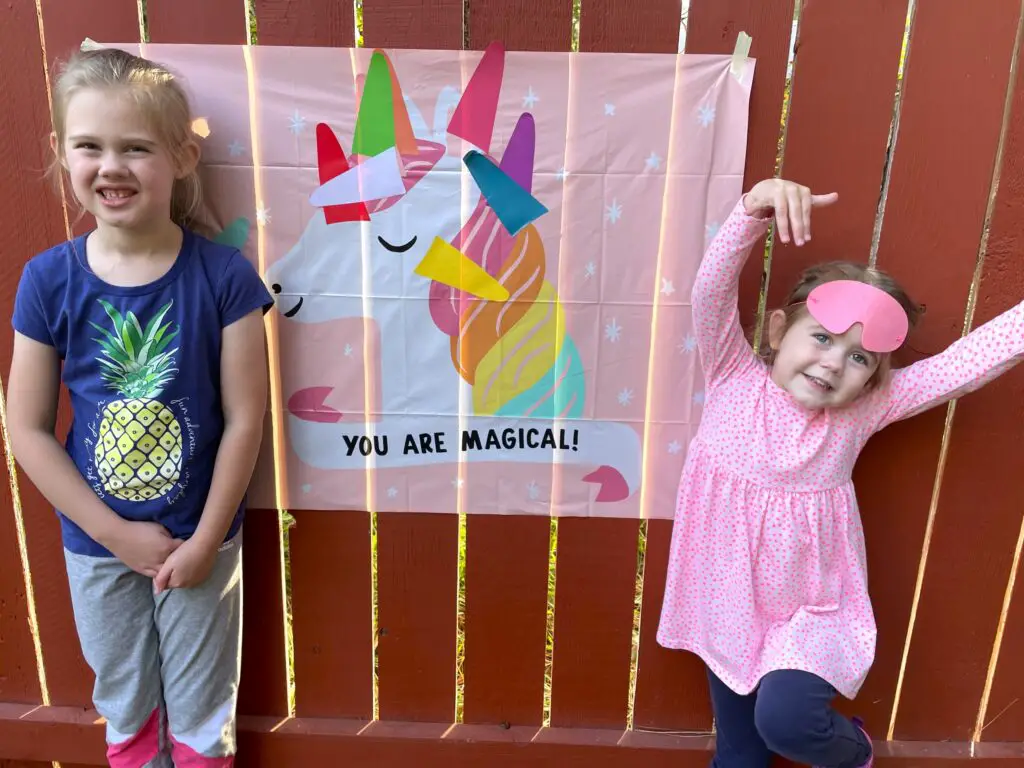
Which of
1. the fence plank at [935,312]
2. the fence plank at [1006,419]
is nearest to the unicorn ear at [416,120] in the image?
the fence plank at [935,312]

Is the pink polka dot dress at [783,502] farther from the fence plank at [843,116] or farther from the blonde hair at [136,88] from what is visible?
the blonde hair at [136,88]

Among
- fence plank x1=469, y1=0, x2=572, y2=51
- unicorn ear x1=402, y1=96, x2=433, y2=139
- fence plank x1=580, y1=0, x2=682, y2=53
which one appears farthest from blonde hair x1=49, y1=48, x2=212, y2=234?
fence plank x1=580, y1=0, x2=682, y2=53

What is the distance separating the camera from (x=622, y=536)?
1760 mm

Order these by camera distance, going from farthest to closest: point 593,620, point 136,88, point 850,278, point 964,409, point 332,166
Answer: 1. point 593,620
2. point 964,409
3. point 332,166
4. point 850,278
5. point 136,88

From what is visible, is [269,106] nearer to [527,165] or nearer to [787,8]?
[527,165]

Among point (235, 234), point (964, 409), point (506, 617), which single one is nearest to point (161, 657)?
point (506, 617)

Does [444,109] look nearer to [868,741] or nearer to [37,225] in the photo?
[37,225]

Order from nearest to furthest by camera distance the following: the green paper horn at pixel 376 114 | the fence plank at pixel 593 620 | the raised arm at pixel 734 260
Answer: the raised arm at pixel 734 260
the green paper horn at pixel 376 114
the fence plank at pixel 593 620

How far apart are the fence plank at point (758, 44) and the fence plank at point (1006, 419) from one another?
45 cm

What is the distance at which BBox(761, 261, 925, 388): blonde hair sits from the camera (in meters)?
1.46

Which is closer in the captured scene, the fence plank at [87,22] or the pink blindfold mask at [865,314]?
the pink blindfold mask at [865,314]

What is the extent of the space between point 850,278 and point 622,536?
2.40 feet

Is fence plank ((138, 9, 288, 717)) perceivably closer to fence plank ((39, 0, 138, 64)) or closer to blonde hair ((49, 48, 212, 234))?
blonde hair ((49, 48, 212, 234))

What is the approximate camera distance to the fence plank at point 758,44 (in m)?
1.48
